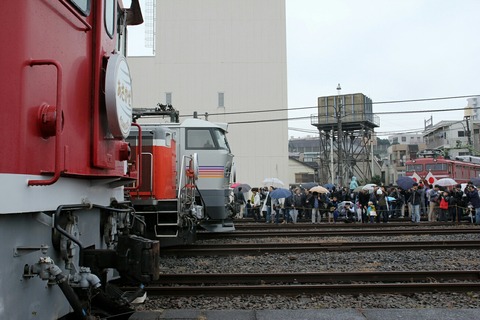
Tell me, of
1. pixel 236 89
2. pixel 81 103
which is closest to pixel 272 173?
pixel 236 89

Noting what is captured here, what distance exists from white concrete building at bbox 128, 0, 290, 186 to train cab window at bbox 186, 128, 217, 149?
18.8 m

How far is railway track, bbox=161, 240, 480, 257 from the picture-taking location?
1007 cm

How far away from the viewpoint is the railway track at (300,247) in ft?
33.0

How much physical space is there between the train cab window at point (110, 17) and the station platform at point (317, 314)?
11.2 ft

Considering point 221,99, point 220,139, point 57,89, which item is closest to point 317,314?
point 57,89

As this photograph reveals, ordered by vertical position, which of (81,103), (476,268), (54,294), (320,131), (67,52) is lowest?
(476,268)

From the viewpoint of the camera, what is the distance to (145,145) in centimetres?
930

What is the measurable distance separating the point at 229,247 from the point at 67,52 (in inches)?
308

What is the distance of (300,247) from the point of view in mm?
10414

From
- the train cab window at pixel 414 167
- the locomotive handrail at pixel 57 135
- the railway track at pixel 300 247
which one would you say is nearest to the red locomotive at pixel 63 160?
the locomotive handrail at pixel 57 135

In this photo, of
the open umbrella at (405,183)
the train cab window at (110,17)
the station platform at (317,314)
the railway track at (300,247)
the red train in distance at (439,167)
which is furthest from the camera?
the red train in distance at (439,167)

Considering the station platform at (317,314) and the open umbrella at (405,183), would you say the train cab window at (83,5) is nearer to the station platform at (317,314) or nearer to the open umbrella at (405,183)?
the station platform at (317,314)

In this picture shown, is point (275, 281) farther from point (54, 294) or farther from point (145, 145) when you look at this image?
point (54, 294)

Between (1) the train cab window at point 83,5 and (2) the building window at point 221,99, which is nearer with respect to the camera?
(1) the train cab window at point 83,5
